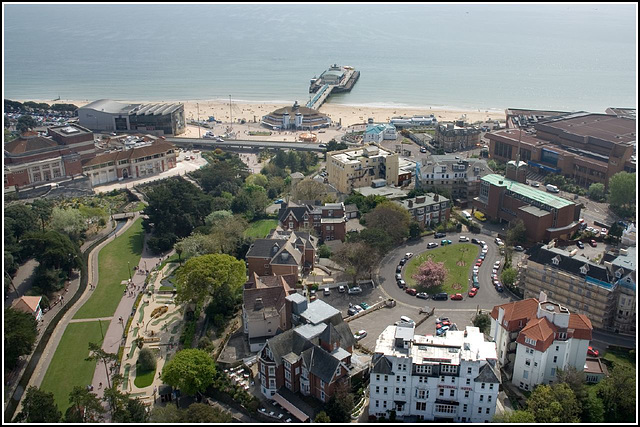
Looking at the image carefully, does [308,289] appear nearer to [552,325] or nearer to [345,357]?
[345,357]

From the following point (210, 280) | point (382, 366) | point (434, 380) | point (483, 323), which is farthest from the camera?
point (210, 280)

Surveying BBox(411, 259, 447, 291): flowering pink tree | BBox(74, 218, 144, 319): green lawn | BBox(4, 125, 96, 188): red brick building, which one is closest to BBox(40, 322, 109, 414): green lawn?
BBox(74, 218, 144, 319): green lawn

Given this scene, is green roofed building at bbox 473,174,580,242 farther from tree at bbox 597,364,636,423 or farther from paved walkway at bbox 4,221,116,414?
paved walkway at bbox 4,221,116,414

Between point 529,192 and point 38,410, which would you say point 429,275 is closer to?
point 529,192

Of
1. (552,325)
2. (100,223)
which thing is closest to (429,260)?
(552,325)

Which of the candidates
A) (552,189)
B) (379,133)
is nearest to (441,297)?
(552,189)
